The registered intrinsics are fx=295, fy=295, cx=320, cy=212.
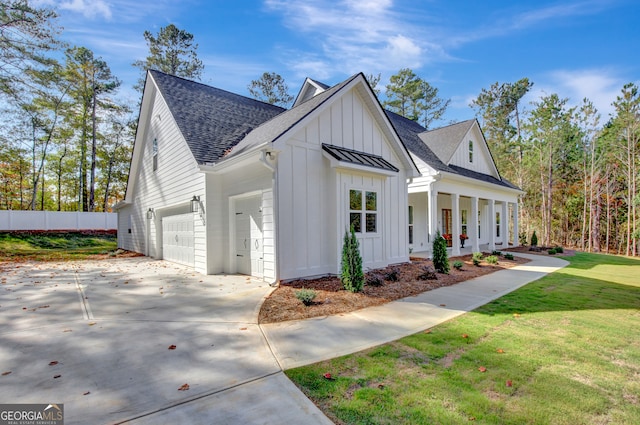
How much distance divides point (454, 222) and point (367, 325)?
10.1 metres

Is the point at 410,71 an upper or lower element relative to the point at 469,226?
upper

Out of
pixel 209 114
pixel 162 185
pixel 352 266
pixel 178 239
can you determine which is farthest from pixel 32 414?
pixel 162 185

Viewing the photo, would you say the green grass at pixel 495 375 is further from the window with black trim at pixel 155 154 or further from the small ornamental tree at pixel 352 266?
the window with black trim at pixel 155 154

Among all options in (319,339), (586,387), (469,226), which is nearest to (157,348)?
(319,339)

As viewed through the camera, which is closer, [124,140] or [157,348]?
[157,348]

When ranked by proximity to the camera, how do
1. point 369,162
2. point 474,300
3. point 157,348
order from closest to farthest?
1. point 157,348
2. point 474,300
3. point 369,162

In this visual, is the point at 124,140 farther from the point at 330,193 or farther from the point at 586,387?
the point at 586,387

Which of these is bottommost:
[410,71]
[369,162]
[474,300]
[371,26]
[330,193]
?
[474,300]

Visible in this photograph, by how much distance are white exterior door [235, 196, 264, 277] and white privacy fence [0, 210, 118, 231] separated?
22816 mm

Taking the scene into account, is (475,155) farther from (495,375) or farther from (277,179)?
(495,375)

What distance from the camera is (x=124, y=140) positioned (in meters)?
29.0

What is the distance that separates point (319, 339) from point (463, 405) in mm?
1966

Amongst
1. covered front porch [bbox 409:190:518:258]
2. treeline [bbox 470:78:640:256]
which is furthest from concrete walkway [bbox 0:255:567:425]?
treeline [bbox 470:78:640:256]

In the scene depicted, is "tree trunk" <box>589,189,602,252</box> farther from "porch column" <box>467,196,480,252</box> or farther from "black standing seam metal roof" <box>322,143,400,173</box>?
"black standing seam metal roof" <box>322,143,400,173</box>
